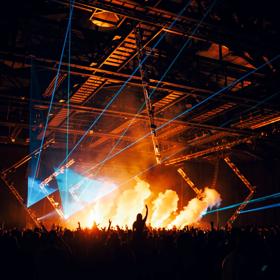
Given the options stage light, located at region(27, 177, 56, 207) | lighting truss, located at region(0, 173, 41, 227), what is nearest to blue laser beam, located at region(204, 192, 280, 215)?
stage light, located at region(27, 177, 56, 207)

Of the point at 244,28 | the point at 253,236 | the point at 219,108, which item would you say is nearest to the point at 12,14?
the point at 244,28

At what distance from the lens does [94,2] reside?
5.98 meters

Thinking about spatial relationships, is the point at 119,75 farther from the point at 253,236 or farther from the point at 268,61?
the point at 253,236

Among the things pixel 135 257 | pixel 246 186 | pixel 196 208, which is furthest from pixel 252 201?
pixel 135 257

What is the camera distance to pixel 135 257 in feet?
14.7

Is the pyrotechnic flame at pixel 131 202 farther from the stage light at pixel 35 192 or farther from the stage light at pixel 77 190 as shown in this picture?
the stage light at pixel 35 192

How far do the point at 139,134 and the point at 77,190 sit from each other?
20.1 feet

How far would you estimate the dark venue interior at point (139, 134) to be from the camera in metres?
4.54

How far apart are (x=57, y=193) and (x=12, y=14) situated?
1305cm

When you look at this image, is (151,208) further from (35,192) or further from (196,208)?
(35,192)

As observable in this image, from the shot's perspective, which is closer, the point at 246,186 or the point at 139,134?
the point at 139,134

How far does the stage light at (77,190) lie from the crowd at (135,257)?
45.8 feet

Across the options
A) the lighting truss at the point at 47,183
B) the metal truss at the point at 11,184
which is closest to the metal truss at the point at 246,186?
the lighting truss at the point at 47,183

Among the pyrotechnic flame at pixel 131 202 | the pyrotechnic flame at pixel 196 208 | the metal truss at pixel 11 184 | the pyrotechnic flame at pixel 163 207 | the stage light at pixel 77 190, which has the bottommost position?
the pyrotechnic flame at pixel 196 208
